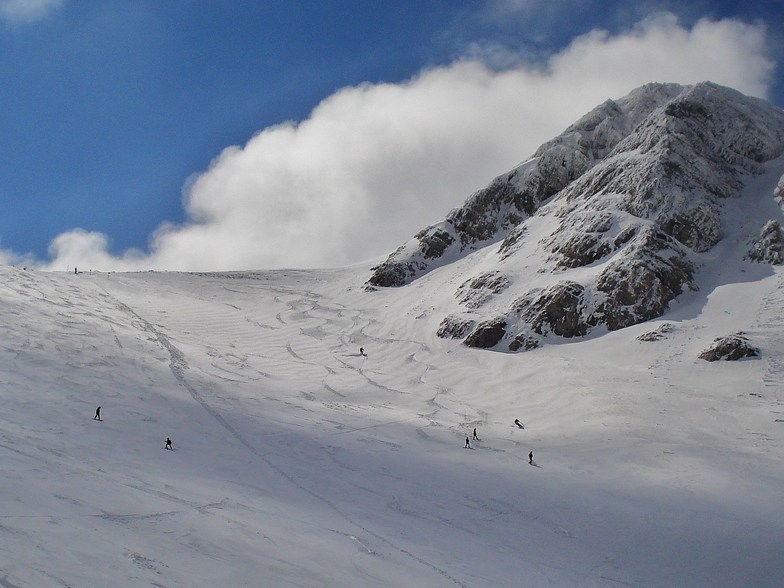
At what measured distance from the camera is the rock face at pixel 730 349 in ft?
107

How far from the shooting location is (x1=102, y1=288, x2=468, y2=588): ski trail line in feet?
45.4

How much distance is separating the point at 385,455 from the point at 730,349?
22564 mm

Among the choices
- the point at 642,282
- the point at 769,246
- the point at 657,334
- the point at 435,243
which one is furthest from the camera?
the point at 435,243

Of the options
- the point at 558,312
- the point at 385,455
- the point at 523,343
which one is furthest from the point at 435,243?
the point at 385,455

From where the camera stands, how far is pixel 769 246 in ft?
139

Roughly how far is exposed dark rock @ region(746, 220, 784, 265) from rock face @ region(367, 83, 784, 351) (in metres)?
0.10

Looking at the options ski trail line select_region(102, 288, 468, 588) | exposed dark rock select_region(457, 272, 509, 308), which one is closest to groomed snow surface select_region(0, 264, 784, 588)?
ski trail line select_region(102, 288, 468, 588)

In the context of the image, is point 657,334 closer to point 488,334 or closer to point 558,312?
point 558,312

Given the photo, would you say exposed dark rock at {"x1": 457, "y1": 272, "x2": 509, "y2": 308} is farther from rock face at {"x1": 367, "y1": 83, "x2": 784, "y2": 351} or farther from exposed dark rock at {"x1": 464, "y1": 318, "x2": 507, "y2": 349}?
exposed dark rock at {"x1": 464, "y1": 318, "x2": 507, "y2": 349}

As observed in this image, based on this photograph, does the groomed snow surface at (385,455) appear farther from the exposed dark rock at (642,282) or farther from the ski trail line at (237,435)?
the exposed dark rock at (642,282)

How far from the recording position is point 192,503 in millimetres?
14398

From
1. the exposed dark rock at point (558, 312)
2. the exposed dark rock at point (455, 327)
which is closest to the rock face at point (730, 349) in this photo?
the exposed dark rock at point (558, 312)

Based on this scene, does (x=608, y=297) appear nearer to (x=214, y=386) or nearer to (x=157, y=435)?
(x=214, y=386)

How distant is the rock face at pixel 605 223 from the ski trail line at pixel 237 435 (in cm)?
2107
